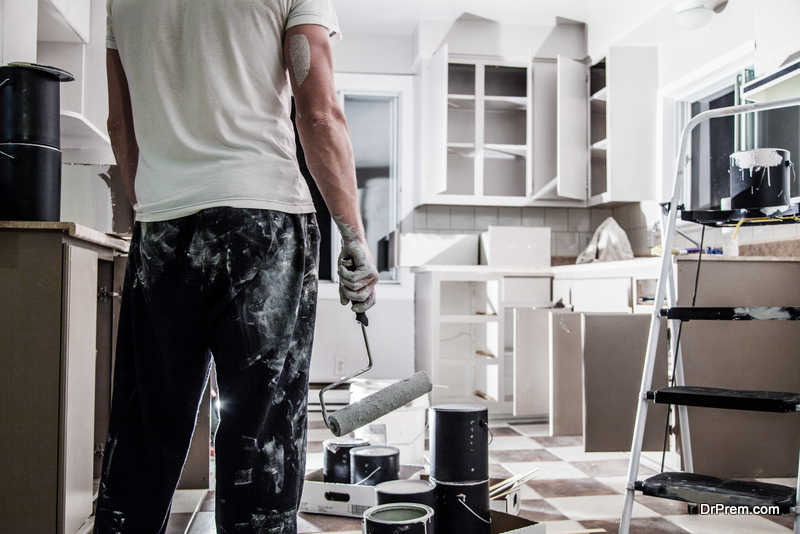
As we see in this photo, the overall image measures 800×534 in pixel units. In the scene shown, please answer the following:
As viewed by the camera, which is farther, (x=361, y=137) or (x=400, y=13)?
(x=361, y=137)

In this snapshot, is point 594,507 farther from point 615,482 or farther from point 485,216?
point 485,216

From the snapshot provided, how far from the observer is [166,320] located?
1.00 meters

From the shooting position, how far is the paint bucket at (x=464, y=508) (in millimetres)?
1560

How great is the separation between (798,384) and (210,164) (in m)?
2.15

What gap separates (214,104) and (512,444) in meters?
2.48

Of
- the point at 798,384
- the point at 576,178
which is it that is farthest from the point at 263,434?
the point at 576,178

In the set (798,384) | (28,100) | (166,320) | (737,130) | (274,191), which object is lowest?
(798,384)

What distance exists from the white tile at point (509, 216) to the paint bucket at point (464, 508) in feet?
9.93

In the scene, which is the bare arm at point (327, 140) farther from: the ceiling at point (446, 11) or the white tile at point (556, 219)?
the white tile at point (556, 219)

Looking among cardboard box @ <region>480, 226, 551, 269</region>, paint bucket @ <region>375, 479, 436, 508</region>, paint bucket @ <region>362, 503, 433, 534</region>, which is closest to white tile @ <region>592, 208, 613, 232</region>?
cardboard box @ <region>480, 226, 551, 269</region>

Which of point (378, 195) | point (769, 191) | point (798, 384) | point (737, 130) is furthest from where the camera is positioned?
point (378, 195)

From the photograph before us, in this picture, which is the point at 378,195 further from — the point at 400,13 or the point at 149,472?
the point at 149,472

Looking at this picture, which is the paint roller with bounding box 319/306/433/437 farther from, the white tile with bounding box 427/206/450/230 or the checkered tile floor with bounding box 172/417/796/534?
the white tile with bounding box 427/206/450/230
